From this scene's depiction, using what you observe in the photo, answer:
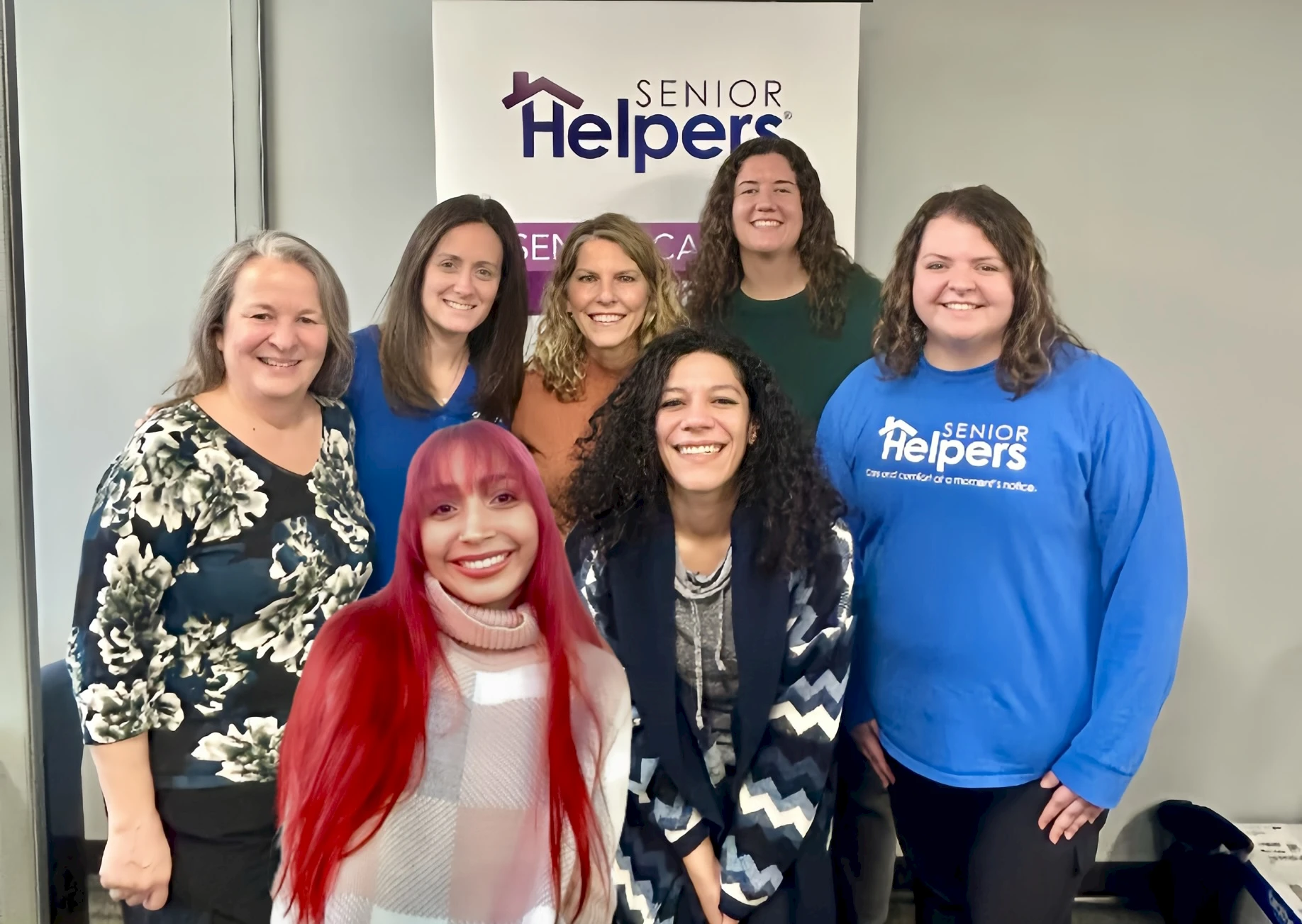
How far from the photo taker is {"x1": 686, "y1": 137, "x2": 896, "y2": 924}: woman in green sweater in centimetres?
177

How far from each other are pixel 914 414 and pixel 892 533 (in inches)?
9.1

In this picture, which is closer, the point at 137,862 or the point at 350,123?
the point at 137,862

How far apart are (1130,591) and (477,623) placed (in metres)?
1.20

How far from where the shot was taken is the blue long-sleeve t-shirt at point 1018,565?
160cm

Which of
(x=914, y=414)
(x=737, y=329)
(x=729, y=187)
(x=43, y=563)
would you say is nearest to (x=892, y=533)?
(x=914, y=414)

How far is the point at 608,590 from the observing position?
148 cm

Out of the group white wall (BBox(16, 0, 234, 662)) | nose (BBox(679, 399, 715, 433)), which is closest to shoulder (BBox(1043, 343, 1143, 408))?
nose (BBox(679, 399, 715, 433))

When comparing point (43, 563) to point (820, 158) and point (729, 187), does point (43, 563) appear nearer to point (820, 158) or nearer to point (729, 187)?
point (729, 187)

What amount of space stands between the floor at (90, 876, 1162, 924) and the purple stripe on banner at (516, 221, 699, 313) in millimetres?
1422

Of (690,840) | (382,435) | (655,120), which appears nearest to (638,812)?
(690,840)

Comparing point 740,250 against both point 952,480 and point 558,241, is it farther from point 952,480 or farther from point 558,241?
point 952,480

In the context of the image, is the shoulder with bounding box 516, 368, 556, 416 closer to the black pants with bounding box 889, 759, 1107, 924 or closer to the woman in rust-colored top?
the woman in rust-colored top

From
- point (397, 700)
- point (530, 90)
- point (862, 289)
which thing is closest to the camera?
point (397, 700)

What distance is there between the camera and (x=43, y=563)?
164cm
